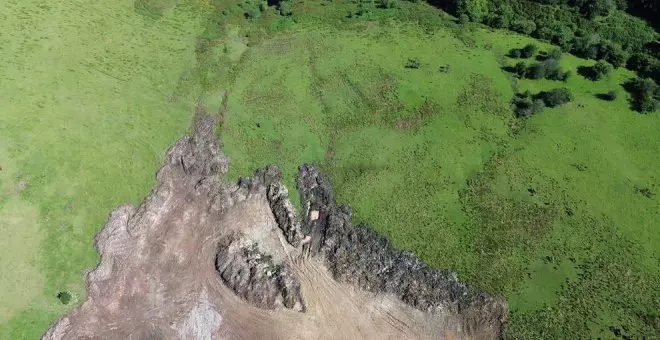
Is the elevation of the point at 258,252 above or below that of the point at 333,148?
below

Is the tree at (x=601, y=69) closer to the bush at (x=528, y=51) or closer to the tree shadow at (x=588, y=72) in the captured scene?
the tree shadow at (x=588, y=72)

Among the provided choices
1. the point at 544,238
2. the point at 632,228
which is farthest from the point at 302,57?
the point at 632,228

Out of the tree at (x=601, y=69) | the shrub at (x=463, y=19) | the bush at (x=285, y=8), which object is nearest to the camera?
the tree at (x=601, y=69)

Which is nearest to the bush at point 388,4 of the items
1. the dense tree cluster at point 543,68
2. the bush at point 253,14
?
the bush at point 253,14

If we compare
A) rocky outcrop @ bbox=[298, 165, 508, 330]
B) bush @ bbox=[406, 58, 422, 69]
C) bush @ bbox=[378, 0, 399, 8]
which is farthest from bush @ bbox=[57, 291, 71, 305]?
bush @ bbox=[378, 0, 399, 8]

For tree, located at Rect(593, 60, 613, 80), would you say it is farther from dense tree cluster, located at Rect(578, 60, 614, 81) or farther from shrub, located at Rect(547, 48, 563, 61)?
shrub, located at Rect(547, 48, 563, 61)

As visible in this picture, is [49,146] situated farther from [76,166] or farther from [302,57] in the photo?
[302,57]
